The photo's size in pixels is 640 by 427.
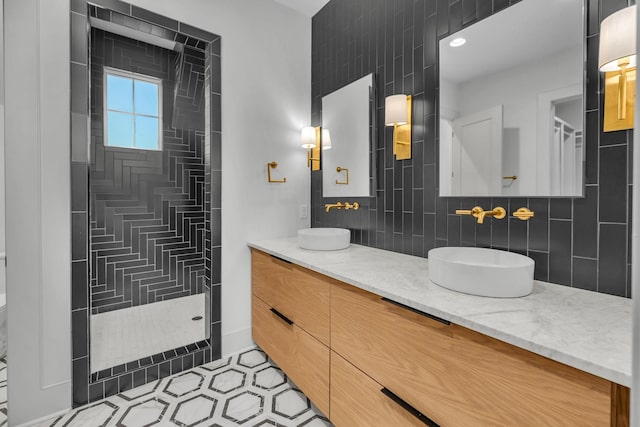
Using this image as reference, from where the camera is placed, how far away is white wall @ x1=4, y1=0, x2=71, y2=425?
1445 mm

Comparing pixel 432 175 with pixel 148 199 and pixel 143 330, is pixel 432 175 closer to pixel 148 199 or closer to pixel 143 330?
Result: pixel 143 330

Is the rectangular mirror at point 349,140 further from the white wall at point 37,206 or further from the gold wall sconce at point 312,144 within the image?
the white wall at point 37,206

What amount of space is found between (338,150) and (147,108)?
5.37 feet

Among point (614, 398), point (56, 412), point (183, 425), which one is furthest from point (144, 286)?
point (614, 398)

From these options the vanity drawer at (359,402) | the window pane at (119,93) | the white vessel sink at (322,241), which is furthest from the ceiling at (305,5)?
the vanity drawer at (359,402)

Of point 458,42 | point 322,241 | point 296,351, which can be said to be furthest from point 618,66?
point 296,351

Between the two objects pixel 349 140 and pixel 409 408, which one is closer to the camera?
pixel 409 408

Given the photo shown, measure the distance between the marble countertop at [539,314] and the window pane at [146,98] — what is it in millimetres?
2064

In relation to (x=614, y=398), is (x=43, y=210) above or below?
above

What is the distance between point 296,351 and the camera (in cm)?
166

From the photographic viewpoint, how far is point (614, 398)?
591mm

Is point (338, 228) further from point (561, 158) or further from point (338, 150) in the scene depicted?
point (561, 158)

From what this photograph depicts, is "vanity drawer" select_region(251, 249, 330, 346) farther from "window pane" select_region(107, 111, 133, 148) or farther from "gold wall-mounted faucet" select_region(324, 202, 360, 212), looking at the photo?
"window pane" select_region(107, 111, 133, 148)

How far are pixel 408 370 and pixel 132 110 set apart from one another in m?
2.65
